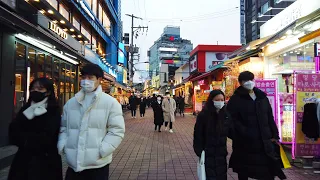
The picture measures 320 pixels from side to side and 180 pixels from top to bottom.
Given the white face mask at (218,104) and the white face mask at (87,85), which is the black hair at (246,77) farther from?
the white face mask at (87,85)

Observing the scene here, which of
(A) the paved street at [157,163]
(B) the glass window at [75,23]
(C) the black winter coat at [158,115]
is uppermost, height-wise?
(B) the glass window at [75,23]

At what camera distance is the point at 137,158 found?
7.28m

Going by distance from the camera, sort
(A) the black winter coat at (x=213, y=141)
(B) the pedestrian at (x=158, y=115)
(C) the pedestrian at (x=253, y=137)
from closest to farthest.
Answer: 1. (A) the black winter coat at (x=213, y=141)
2. (C) the pedestrian at (x=253, y=137)
3. (B) the pedestrian at (x=158, y=115)

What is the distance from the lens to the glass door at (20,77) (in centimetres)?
855

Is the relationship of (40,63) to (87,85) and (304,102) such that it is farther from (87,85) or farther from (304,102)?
(304,102)

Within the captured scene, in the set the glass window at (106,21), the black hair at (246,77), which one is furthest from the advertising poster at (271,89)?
the glass window at (106,21)

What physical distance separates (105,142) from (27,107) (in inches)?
34.7

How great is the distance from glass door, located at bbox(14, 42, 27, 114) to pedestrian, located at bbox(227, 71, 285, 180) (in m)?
6.85

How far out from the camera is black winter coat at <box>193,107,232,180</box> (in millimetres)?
3547

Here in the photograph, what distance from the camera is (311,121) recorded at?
601 centimetres

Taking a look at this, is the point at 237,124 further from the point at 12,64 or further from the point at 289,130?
the point at 12,64

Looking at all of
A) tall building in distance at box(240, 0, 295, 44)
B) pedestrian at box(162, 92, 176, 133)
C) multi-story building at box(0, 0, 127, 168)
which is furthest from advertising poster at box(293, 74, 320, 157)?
tall building in distance at box(240, 0, 295, 44)

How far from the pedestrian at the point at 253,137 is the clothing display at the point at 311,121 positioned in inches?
107

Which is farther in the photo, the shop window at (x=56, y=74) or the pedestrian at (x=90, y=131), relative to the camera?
the shop window at (x=56, y=74)
